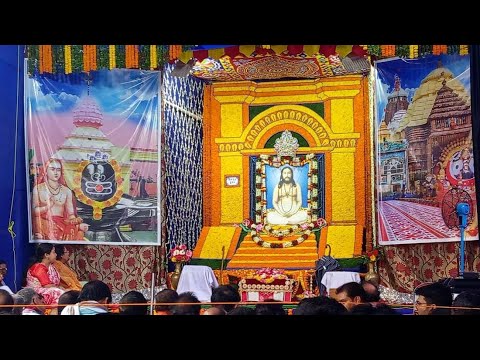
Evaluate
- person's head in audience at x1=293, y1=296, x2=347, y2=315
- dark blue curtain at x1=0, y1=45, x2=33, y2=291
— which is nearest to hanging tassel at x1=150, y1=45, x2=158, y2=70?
A: dark blue curtain at x1=0, y1=45, x2=33, y2=291

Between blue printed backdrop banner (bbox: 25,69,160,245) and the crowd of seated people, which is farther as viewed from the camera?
blue printed backdrop banner (bbox: 25,69,160,245)

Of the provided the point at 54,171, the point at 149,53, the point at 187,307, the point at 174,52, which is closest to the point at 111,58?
the point at 149,53

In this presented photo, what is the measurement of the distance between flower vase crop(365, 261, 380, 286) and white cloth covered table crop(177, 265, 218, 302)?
6.03 ft

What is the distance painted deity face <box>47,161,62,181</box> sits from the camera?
1086 cm

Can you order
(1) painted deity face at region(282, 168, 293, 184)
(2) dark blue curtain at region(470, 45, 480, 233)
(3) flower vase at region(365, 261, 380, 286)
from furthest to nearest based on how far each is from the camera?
(1) painted deity face at region(282, 168, 293, 184), (3) flower vase at region(365, 261, 380, 286), (2) dark blue curtain at region(470, 45, 480, 233)

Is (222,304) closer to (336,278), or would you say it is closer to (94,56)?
(336,278)

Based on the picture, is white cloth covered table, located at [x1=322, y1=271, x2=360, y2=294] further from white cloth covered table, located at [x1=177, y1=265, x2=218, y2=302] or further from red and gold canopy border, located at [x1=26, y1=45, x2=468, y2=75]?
red and gold canopy border, located at [x1=26, y1=45, x2=468, y2=75]

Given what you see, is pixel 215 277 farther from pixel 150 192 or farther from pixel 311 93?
pixel 311 93

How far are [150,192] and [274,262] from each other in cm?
192

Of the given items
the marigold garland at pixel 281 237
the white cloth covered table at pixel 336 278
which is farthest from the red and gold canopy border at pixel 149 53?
the marigold garland at pixel 281 237

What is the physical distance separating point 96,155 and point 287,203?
10.3 ft

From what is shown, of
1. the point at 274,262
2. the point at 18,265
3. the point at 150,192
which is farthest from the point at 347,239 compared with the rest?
the point at 18,265

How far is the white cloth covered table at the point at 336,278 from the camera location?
1031 centimetres
